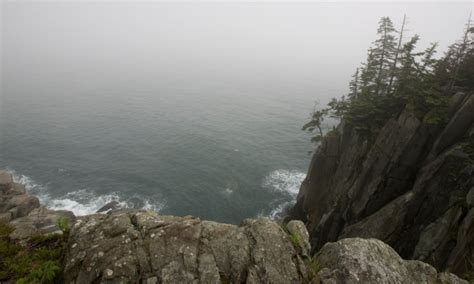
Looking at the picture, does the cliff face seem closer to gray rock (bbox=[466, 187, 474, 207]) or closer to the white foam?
gray rock (bbox=[466, 187, 474, 207])

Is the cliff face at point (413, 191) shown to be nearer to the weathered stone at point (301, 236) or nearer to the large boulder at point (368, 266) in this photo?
the large boulder at point (368, 266)

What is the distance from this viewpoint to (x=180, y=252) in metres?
9.87

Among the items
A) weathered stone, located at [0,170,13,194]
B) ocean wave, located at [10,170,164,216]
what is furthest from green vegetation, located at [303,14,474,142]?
weathered stone, located at [0,170,13,194]

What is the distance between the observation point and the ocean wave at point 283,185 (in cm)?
5076

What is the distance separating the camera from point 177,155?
67.9 m

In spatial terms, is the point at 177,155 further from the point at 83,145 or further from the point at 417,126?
the point at 417,126

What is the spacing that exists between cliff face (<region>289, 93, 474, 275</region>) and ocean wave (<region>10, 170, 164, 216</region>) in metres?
33.1

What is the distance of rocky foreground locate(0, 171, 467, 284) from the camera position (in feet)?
30.5

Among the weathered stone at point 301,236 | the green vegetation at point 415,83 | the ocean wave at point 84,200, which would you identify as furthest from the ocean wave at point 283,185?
the weathered stone at point 301,236

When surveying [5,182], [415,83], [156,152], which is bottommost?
[156,152]

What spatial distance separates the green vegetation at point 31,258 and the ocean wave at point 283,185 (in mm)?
41293

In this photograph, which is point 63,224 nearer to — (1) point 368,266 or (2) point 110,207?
(1) point 368,266

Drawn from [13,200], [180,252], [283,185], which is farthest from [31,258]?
[283,185]

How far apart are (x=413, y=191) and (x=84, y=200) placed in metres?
55.3
